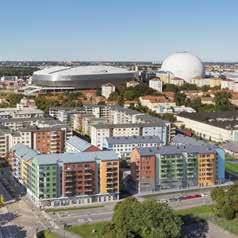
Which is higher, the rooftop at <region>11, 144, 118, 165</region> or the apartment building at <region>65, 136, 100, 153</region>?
the rooftop at <region>11, 144, 118, 165</region>

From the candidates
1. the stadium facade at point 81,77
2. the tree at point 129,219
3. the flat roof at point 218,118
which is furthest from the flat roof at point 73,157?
the stadium facade at point 81,77

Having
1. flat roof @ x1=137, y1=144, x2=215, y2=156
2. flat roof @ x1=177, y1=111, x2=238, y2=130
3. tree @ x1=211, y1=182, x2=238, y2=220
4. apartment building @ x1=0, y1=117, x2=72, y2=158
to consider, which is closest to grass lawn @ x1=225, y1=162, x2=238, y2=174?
flat roof @ x1=137, y1=144, x2=215, y2=156

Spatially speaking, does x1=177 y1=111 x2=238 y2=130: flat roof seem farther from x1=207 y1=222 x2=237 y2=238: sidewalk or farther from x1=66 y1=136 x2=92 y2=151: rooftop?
x1=207 y1=222 x2=237 y2=238: sidewalk

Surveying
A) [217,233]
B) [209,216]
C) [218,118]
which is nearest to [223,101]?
[218,118]

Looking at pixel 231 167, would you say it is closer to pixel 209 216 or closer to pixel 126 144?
pixel 126 144

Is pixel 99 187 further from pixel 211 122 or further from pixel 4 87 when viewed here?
pixel 4 87

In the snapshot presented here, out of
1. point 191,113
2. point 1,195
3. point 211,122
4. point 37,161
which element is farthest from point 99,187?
point 191,113
